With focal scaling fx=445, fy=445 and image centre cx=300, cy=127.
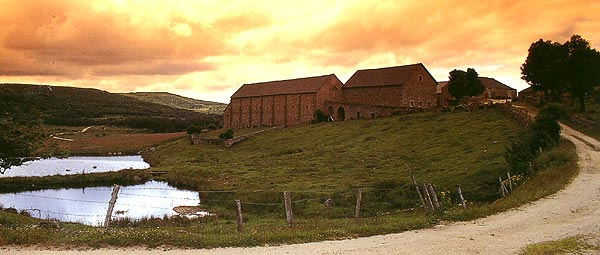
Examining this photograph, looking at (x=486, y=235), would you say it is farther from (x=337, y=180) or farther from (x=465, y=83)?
(x=465, y=83)

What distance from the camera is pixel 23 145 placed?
73.6ft

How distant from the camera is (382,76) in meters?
82.1

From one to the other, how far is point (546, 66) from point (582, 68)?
26.6ft

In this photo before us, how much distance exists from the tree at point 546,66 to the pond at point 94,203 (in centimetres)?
4865

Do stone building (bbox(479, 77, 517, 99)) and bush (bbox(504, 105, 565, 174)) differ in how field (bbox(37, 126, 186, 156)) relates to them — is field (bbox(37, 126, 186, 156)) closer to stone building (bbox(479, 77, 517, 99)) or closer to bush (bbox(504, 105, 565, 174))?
stone building (bbox(479, 77, 517, 99))

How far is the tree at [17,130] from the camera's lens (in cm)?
2223

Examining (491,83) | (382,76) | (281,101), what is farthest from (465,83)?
(281,101)

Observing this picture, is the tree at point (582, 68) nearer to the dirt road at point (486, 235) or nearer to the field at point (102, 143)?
the dirt road at point (486, 235)

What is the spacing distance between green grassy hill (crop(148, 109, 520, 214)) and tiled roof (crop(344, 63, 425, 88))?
13422 mm

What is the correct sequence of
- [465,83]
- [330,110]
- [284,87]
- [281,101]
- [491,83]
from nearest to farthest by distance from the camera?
[465,83], [330,110], [281,101], [284,87], [491,83]

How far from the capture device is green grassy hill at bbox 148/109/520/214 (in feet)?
102

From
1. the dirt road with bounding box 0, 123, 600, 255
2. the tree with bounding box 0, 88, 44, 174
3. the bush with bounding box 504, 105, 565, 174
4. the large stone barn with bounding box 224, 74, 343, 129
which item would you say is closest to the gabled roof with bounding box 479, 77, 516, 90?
the large stone barn with bounding box 224, 74, 343, 129


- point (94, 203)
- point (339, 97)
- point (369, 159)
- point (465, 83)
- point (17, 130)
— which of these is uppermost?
point (465, 83)

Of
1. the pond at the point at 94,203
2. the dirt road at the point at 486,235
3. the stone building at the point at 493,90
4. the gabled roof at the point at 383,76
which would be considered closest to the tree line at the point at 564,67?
the gabled roof at the point at 383,76
